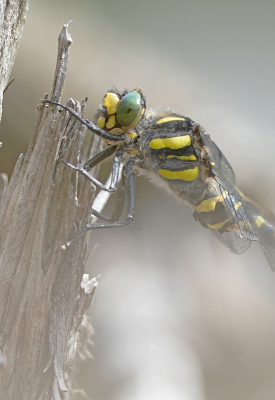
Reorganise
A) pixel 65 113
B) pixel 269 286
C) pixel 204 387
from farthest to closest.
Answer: pixel 269 286, pixel 204 387, pixel 65 113

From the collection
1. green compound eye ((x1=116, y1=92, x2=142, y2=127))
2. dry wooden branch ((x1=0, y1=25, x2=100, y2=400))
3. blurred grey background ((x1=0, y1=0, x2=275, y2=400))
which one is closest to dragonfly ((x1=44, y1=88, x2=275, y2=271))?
green compound eye ((x1=116, y1=92, x2=142, y2=127))

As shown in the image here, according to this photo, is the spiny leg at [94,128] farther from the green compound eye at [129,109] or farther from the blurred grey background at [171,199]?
the blurred grey background at [171,199]

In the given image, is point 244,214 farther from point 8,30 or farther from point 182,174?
point 8,30

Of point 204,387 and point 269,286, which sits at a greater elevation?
point 269,286

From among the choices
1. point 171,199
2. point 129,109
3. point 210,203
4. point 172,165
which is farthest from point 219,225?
point 171,199

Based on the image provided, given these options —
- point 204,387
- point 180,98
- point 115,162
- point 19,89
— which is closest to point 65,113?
point 115,162

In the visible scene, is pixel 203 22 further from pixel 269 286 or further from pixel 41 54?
pixel 269 286

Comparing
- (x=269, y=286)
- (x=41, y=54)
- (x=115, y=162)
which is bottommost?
(x=269, y=286)
